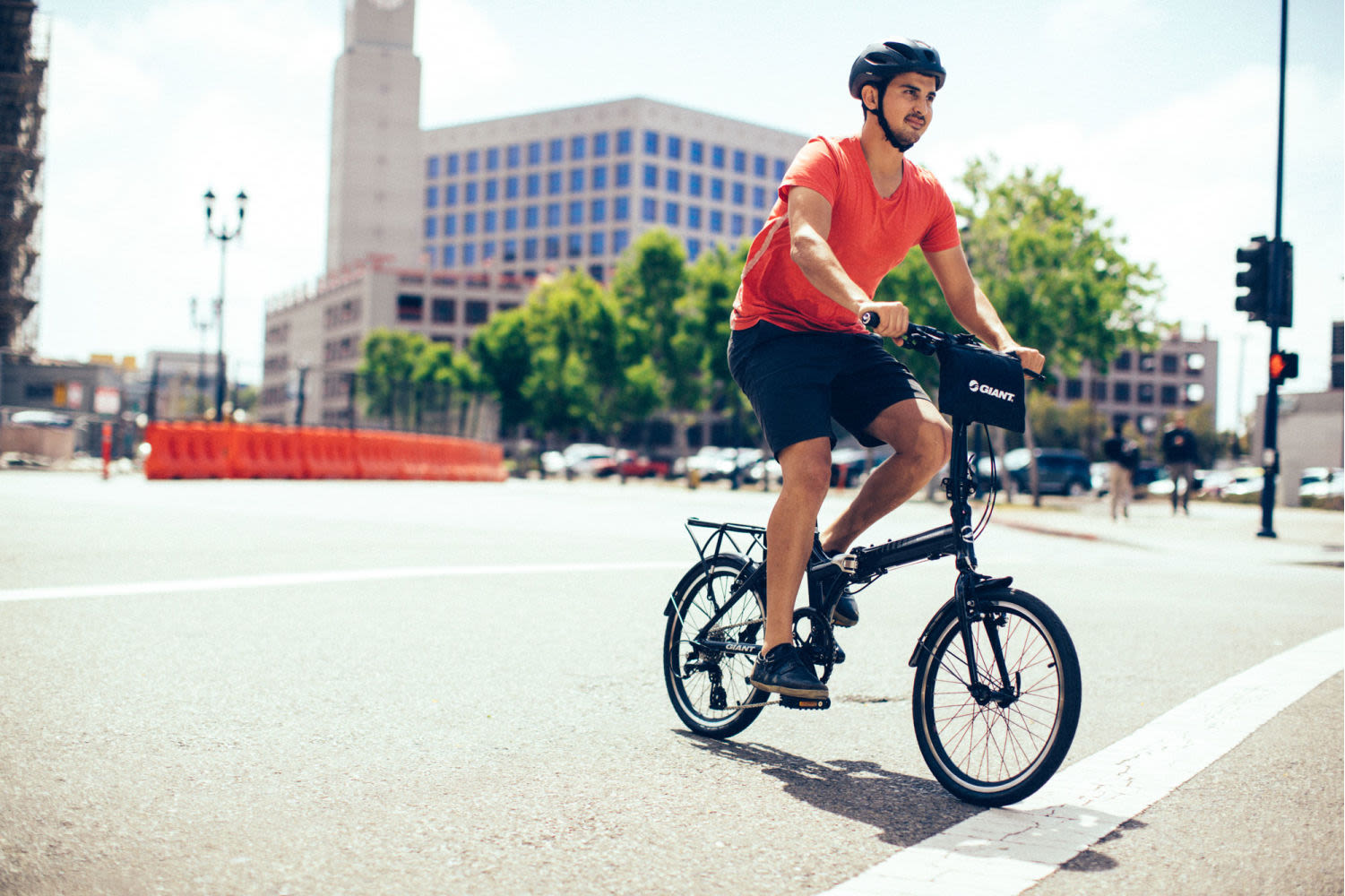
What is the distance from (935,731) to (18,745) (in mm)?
2714

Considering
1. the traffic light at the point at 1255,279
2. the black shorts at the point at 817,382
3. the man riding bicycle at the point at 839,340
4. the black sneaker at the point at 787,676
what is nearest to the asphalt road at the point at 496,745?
the black sneaker at the point at 787,676

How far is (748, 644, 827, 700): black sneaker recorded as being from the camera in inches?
137

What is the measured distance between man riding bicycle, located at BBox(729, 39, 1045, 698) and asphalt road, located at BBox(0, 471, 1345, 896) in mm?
621

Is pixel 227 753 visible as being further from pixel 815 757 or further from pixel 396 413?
pixel 396 413

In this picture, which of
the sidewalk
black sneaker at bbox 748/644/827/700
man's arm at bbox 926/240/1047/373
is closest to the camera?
black sneaker at bbox 748/644/827/700

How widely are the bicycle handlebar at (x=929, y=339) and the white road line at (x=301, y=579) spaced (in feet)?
17.2

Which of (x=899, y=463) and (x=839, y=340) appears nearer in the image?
(x=899, y=463)

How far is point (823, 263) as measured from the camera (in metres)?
3.36

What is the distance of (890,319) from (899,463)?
2.16ft

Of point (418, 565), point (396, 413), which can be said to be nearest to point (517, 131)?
point (396, 413)

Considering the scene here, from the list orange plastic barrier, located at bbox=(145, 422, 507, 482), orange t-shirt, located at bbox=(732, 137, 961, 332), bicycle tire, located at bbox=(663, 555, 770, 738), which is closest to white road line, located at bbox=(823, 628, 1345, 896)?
bicycle tire, located at bbox=(663, 555, 770, 738)

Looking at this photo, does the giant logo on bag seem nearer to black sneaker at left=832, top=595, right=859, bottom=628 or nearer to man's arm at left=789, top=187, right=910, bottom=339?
man's arm at left=789, top=187, right=910, bottom=339

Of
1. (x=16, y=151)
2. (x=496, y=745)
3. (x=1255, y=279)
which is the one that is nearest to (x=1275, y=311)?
(x=1255, y=279)

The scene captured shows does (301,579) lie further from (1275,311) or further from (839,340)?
(1275,311)
